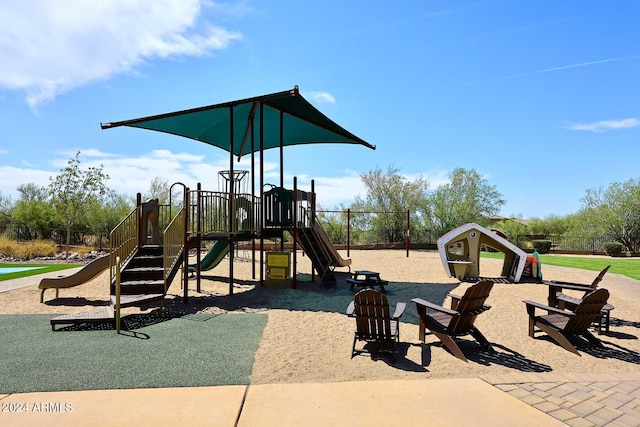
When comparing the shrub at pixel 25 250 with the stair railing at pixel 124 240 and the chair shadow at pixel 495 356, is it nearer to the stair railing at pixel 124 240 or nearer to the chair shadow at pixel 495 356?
the stair railing at pixel 124 240

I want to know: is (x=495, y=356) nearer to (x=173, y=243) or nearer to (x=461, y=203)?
(x=173, y=243)

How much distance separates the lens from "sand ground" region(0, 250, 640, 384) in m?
4.21

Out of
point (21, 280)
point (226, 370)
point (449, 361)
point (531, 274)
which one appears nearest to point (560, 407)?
point (449, 361)

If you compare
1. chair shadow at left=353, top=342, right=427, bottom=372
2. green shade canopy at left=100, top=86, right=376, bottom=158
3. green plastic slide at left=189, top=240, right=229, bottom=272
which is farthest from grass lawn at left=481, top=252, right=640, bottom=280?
green plastic slide at left=189, top=240, right=229, bottom=272

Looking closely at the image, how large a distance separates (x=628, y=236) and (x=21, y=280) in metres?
35.6

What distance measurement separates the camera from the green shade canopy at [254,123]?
377 inches

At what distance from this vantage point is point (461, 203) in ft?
93.5

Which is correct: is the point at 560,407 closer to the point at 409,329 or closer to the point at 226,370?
the point at 409,329

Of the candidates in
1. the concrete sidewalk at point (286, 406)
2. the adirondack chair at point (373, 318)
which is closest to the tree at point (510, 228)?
the adirondack chair at point (373, 318)

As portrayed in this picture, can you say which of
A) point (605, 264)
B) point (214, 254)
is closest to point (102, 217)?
point (214, 254)

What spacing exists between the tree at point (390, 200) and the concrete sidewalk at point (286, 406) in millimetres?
24861

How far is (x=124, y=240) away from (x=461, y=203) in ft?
82.9

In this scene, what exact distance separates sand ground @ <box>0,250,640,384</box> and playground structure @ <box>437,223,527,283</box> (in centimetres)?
63

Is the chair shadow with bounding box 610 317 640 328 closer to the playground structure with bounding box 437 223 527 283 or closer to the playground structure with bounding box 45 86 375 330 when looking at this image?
the playground structure with bounding box 437 223 527 283
